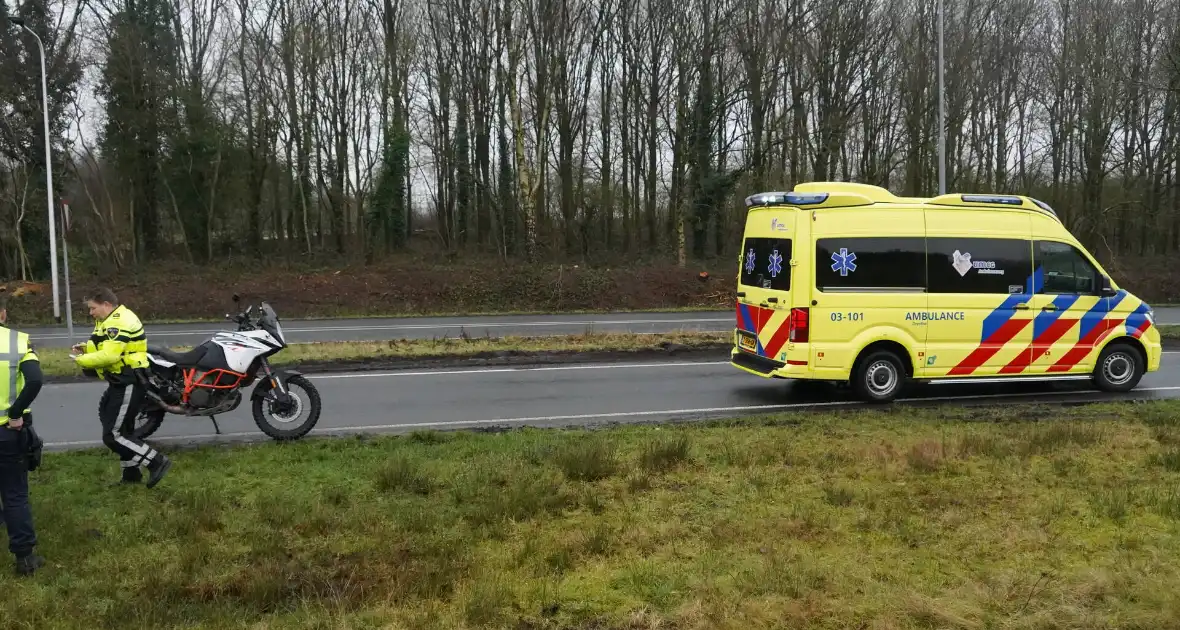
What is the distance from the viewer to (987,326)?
11008 mm

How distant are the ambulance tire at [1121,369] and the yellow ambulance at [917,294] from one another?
3.9 inches

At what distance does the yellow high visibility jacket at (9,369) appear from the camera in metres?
5.15

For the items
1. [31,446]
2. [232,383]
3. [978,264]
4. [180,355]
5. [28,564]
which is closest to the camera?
[28,564]

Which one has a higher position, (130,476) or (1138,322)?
(1138,322)

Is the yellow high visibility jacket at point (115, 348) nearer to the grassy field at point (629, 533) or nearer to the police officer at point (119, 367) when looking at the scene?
the police officer at point (119, 367)

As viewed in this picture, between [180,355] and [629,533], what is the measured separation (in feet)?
17.0

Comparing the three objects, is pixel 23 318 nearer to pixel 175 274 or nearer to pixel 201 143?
pixel 175 274

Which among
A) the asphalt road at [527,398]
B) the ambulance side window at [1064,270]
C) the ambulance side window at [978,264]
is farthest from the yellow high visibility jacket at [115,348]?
the ambulance side window at [1064,270]

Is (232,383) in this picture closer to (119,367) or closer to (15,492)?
(119,367)

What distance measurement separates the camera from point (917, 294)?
35.5 feet

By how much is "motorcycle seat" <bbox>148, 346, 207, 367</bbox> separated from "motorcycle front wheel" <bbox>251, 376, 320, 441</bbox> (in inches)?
30.8

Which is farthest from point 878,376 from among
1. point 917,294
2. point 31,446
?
point 31,446

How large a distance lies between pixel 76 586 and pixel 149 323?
77.6 ft

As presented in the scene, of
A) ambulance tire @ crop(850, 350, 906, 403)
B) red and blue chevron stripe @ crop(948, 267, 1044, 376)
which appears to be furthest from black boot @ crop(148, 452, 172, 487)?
red and blue chevron stripe @ crop(948, 267, 1044, 376)
